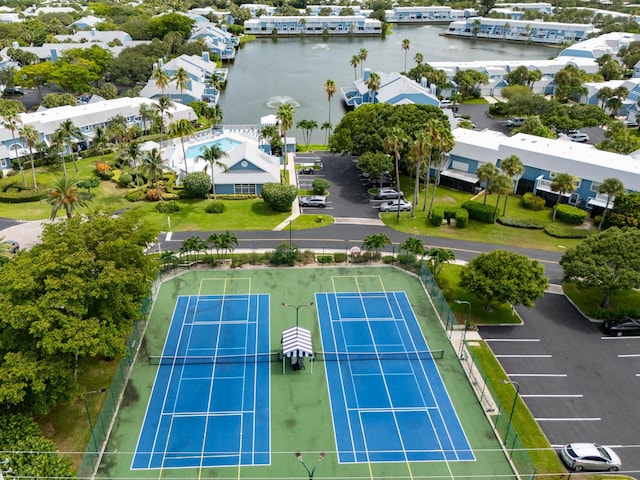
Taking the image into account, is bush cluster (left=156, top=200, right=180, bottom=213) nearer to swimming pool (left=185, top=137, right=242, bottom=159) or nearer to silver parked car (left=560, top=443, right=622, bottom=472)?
swimming pool (left=185, top=137, right=242, bottom=159)

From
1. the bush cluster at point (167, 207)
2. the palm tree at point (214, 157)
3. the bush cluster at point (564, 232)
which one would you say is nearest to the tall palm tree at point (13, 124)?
the bush cluster at point (167, 207)

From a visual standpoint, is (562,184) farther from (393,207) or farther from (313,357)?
(313,357)

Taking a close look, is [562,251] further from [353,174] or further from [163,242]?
[163,242]

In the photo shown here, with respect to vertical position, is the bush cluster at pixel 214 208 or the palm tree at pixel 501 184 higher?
the palm tree at pixel 501 184

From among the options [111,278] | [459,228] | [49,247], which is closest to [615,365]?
[459,228]

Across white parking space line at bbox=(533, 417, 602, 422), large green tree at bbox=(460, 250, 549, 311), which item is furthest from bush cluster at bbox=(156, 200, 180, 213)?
white parking space line at bbox=(533, 417, 602, 422)

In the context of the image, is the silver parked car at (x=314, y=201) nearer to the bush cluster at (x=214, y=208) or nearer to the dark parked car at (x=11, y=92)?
the bush cluster at (x=214, y=208)
